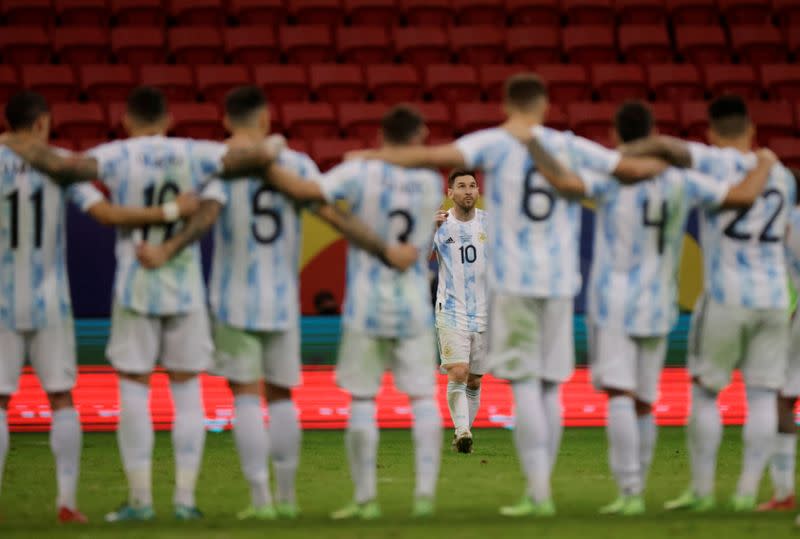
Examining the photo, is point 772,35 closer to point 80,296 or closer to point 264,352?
point 80,296

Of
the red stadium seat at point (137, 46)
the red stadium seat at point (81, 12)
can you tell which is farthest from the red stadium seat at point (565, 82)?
the red stadium seat at point (81, 12)

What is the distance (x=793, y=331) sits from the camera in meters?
7.73

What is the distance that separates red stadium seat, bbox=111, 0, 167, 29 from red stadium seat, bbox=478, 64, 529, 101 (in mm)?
4397

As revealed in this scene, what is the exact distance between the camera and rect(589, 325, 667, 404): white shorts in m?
6.75

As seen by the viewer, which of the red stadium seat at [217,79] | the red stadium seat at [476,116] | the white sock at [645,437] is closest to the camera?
the white sock at [645,437]

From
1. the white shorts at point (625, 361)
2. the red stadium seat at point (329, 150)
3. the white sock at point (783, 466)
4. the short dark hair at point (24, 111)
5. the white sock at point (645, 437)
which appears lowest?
the white sock at point (783, 466)

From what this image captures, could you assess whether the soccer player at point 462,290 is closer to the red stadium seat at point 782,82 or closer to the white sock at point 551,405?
the white sock at point 551,405

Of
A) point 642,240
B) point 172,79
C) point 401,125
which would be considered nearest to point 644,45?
point 172,79

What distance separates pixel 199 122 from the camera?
16188mm

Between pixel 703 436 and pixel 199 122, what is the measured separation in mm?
10460

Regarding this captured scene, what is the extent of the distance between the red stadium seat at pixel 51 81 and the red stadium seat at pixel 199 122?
1.55m

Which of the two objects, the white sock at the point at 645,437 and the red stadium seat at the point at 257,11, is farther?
the red stadium seat at the point at 257,11

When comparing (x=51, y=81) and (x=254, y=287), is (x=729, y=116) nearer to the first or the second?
(x=254, y=287)

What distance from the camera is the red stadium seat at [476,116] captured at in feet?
54.6
